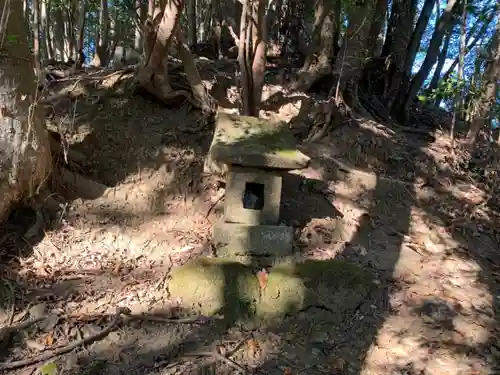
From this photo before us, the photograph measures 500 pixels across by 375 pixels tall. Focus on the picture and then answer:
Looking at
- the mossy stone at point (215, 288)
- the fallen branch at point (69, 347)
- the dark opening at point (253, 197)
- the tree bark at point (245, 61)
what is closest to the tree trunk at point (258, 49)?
the tree bark at point (245, 61)

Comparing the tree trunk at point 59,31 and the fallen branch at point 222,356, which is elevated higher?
the tree trunk at point 59,31

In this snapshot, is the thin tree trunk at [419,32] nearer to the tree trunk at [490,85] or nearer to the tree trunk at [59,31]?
the tree trunk at [490,85]

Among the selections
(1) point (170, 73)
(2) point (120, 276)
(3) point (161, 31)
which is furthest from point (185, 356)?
(1) point (170, 73)

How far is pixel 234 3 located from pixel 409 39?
380cm

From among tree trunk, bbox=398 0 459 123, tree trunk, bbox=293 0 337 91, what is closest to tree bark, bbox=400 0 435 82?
tree trunk, bbox=398 0 459 123

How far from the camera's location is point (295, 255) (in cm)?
491

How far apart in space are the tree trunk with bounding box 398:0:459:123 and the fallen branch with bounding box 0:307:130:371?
7.66 meters

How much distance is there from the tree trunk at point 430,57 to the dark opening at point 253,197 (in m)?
5.71

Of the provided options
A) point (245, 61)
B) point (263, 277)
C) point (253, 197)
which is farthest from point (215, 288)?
point (245, 61)

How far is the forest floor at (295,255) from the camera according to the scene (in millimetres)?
3752

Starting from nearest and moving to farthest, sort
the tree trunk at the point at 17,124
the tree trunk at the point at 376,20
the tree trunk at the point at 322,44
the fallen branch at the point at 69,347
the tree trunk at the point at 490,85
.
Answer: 1. the fallen branch at the point at 69,347
2. the tree trunk at the point at 17,124
3. the tree trunk at the point at 490,85
4. the tree trunk at the point at 322,44
5. the tree trunk at the point at 376,20

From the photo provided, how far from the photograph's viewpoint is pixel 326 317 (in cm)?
423

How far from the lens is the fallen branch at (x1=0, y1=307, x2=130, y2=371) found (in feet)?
10.8

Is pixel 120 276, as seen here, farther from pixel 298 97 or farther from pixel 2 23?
pixel 298 97
